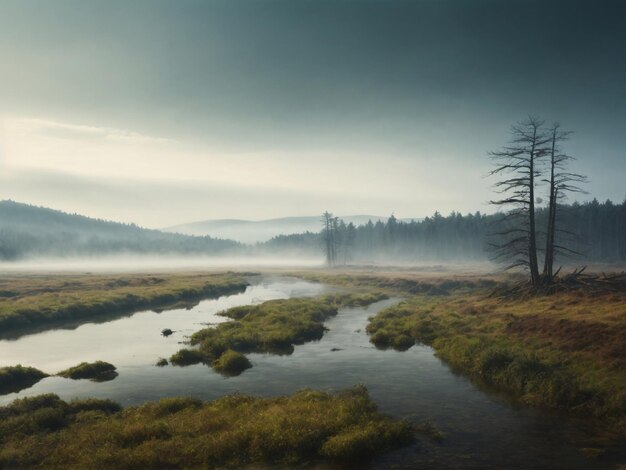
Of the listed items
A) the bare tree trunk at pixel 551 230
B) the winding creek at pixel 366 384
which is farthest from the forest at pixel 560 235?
the winding creek at pixel 366 384

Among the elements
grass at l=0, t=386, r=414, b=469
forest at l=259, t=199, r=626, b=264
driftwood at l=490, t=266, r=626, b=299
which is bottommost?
grass at l=0, t=386, r=414, b=469

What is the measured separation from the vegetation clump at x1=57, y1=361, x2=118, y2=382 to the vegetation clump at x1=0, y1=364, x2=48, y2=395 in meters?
1.37

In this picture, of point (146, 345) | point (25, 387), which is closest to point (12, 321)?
point (146, 345)

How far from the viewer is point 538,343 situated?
2748 centimetres

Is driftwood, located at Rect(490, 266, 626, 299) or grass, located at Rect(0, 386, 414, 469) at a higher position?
driftwood, located at Rect(490, 266, 626, 299)


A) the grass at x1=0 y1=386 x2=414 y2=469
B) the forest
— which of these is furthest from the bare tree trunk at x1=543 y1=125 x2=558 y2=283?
the forest

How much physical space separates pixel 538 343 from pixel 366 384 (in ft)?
38.5

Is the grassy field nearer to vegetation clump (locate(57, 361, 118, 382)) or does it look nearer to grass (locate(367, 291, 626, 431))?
grass (locate(367, 291, 626, 431))

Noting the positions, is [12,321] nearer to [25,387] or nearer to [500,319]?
[25,387]

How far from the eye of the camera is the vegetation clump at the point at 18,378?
2534cm

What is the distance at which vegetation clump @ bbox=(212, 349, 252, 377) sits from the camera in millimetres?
27906

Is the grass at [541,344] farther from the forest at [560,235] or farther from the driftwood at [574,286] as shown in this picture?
the forest at [560,235]

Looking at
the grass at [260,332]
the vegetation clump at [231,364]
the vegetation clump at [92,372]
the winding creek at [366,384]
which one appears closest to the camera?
the winding creek at [366,384]

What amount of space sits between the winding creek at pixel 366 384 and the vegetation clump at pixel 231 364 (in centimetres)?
72
